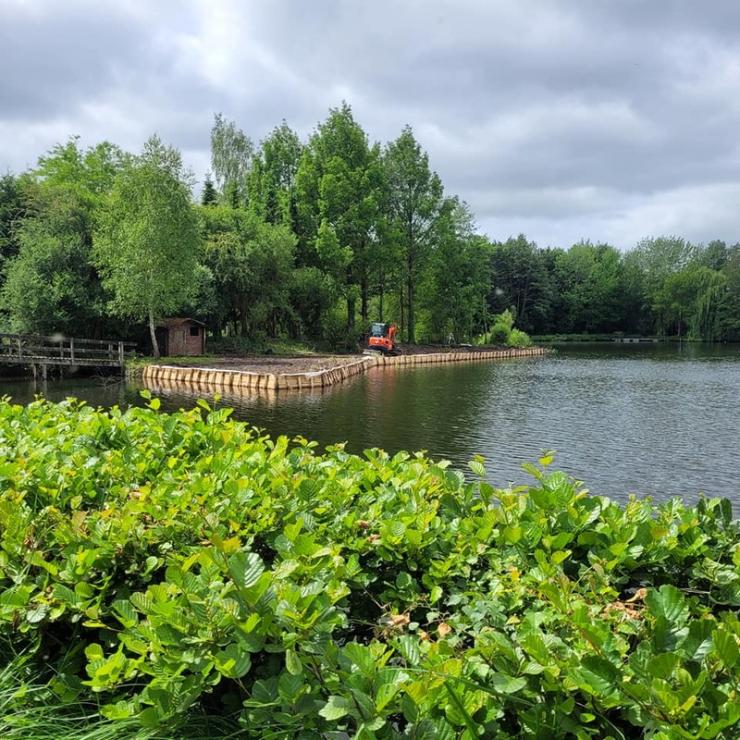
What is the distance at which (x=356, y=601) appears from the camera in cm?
238

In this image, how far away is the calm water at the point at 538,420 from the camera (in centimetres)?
1146

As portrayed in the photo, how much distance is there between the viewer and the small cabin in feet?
107

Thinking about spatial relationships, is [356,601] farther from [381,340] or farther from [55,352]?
[381,340]

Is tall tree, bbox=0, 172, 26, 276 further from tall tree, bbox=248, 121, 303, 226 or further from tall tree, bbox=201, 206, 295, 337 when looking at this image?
tall tree, bbox=248, 121, 303, 226

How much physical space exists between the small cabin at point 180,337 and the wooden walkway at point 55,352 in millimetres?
2905

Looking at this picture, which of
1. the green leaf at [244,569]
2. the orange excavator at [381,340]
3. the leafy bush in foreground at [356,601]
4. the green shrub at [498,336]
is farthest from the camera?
the green shrub at [498,336]

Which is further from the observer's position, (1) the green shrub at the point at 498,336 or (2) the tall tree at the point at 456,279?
(1) the green shrub at the point at 498,336

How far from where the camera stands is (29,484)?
2.95 m

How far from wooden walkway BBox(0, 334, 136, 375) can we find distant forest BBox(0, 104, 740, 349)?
4.56ft

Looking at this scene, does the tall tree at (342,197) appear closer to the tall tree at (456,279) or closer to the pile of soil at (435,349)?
the pile of soil at (435,349)

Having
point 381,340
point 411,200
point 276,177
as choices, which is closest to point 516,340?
point 411,200

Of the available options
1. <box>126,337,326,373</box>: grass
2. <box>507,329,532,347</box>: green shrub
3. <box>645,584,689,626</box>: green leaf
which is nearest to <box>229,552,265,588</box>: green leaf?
<box>645,584,689,626</box>: green leaf

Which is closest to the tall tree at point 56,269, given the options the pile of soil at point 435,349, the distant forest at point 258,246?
the distant forest at point 258,246

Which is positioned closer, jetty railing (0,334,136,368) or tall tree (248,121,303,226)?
jetty railing (0,334,136,368)
